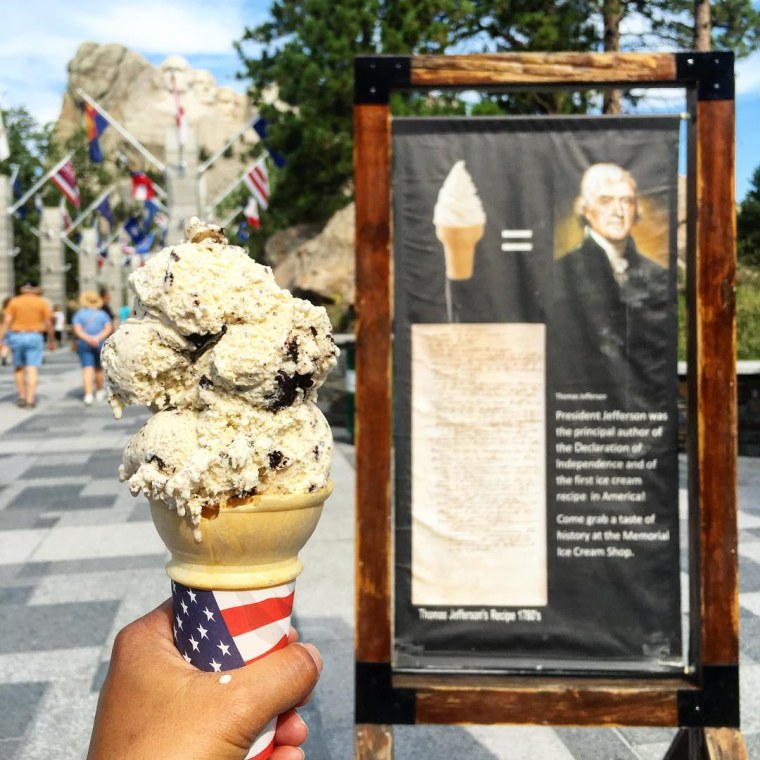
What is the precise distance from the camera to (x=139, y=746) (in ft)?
4.93

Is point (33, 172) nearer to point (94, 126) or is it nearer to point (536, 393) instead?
point (94, 126)

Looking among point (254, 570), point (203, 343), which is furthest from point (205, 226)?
point (254, 570)

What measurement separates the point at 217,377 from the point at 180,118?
70.5ft

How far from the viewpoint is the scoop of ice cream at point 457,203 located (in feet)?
8.96

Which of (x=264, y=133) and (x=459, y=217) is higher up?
(x=264, y=133)

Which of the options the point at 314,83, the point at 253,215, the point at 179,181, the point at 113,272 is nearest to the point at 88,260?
the point at 113,272

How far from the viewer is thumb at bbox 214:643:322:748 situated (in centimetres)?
152

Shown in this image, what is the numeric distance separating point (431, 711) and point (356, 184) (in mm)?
1521

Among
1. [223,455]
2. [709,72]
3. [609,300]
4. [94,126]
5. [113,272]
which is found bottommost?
[223,455]

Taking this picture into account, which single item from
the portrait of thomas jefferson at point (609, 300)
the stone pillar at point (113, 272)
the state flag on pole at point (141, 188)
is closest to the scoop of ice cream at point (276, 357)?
the portrait of thomas jefferson at point (609, 300)

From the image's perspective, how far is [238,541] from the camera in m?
1.76

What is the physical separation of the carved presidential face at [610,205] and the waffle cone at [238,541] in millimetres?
1363

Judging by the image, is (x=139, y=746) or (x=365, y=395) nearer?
(x=139, y=746)

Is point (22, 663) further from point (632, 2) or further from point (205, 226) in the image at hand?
point (632, 2)
